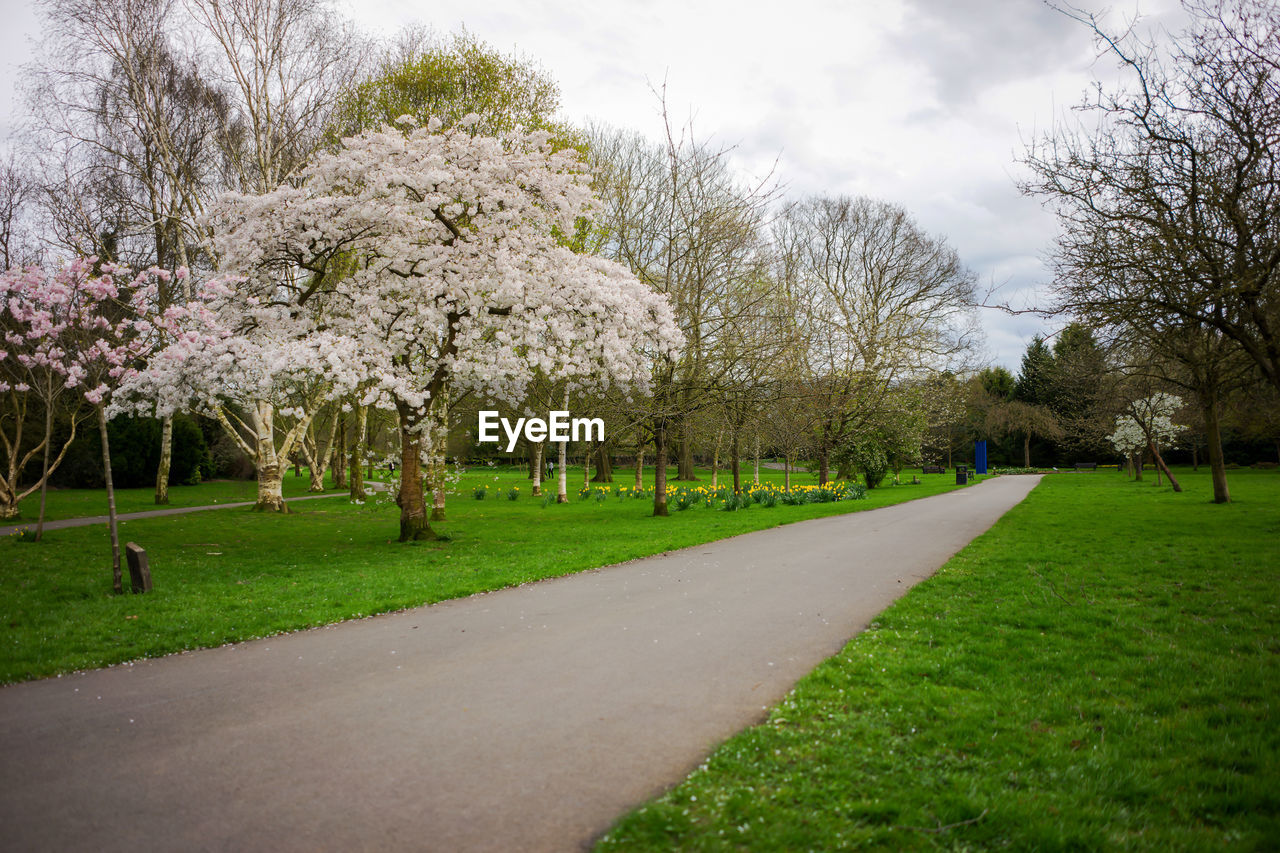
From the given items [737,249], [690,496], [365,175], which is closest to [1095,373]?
[737,249]

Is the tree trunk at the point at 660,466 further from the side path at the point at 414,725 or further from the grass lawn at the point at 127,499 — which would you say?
the grass lawn at the point at 127,499

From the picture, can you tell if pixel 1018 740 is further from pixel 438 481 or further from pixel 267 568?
pixel 438 481

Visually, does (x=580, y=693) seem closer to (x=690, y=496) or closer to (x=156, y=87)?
(x=690, y=496)

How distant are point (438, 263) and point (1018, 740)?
11.1m

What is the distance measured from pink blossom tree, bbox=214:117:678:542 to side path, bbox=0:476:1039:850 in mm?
5903

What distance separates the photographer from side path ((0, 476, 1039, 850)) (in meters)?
3.27

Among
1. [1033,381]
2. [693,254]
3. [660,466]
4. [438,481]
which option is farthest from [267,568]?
[1033,381]

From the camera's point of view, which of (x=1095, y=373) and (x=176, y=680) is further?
(x=1095, y=373)

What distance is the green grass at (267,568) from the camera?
663cm

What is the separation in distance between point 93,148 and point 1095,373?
30.1m

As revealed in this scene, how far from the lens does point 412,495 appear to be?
14.0 metres

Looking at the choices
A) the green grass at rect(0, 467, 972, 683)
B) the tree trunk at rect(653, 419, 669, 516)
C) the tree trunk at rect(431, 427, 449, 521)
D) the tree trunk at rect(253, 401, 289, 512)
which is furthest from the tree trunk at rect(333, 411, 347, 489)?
the tree trunk at rect(653, 419, 669, 516)

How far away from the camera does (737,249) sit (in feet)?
62.2

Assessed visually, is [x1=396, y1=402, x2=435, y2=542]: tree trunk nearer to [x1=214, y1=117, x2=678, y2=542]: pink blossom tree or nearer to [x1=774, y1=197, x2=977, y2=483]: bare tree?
[x1=214, y1=117, x2=678, y2=542]: pink blossom tree
